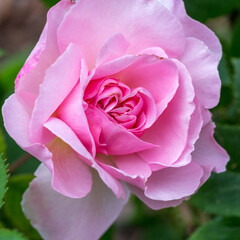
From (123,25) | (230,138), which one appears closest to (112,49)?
(123,25)

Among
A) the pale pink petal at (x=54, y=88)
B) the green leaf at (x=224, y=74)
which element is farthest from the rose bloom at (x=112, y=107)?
the green leaf at (x=224, y=74)

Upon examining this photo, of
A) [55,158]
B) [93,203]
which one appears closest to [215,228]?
[93,203]

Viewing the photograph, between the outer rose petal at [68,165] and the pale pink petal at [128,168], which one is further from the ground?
the outer rose petal at [68,165]

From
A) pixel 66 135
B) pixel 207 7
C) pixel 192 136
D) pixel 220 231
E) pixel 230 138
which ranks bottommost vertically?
pixel 220 231

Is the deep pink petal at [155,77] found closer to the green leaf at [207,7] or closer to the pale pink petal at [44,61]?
the pale pink petal at [44,61]

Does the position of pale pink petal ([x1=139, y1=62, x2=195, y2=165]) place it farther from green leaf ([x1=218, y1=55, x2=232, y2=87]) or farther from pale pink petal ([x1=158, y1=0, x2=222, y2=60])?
green leaf ([x1=218, y1=55, x2=232, y2=87])

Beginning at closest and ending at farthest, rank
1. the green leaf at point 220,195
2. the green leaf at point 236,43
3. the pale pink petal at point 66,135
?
the pale pink petal at point 66,135 → the green leaf at point 220,195 → the green leaf at point 236,43

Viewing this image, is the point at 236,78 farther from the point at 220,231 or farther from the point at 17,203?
the point at 17,203
